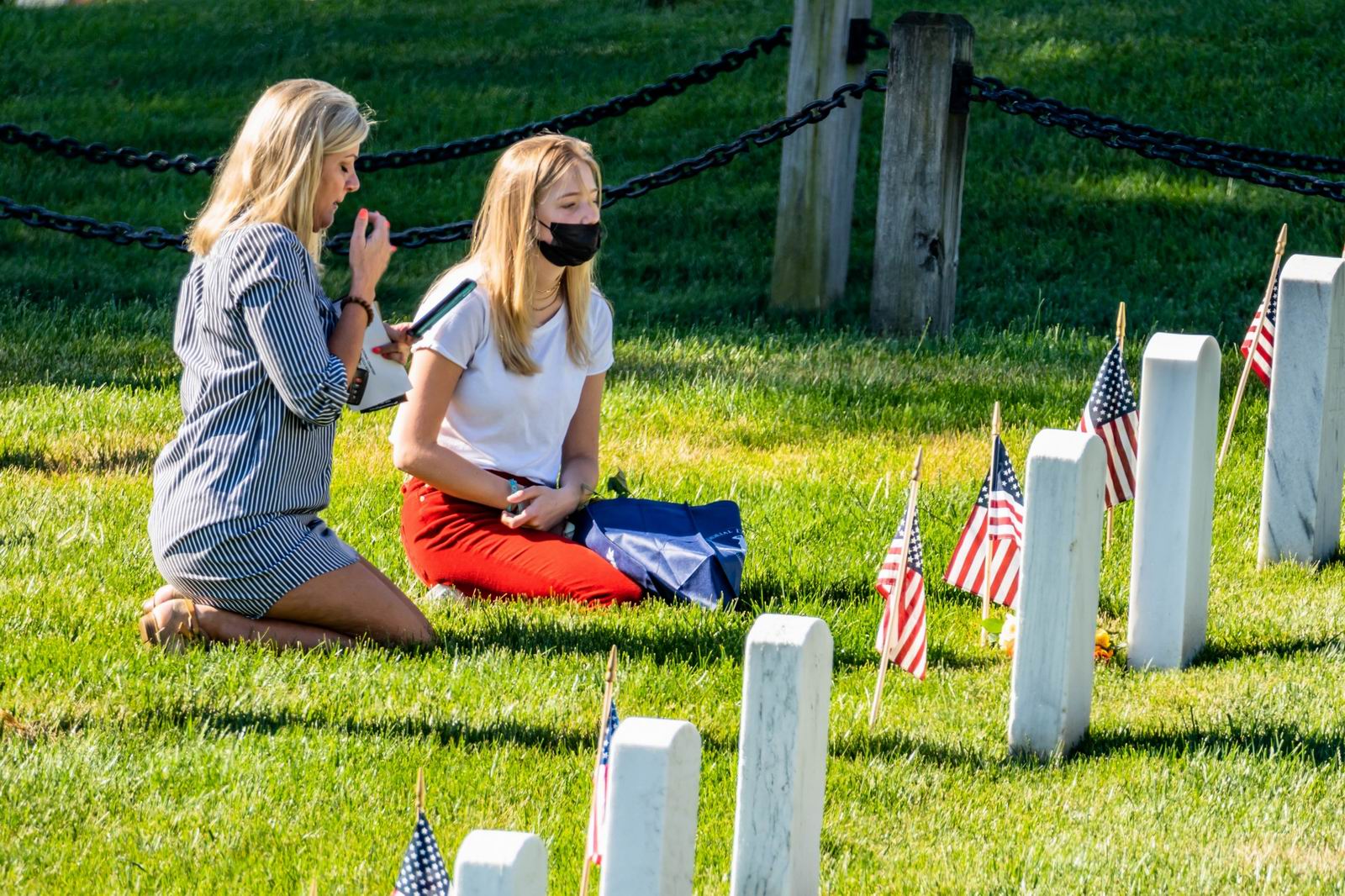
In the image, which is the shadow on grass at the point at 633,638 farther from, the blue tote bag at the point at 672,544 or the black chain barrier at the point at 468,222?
the black chain barrier at the point at 468,222

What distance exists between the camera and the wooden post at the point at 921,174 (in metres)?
8.00

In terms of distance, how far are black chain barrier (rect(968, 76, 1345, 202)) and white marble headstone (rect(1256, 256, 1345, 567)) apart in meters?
1.81

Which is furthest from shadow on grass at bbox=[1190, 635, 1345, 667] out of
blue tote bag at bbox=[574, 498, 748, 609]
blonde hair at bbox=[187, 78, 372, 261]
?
blonde hair at bbox=[187, 78, 372, 261]

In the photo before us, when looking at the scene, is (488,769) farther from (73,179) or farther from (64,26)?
(64,26)

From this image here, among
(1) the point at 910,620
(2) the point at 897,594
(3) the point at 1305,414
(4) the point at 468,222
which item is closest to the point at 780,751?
(2) the point at 897,594

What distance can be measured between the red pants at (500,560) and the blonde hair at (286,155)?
3.13 feet

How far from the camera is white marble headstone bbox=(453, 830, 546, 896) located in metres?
2.11

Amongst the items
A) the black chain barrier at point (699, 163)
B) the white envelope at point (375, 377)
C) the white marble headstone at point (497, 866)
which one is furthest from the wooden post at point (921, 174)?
the white marble headstone at point (497, 866)

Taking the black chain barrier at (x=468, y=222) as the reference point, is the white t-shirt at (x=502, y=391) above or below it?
below

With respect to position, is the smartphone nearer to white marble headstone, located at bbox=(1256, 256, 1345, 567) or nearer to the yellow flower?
the yellow flower

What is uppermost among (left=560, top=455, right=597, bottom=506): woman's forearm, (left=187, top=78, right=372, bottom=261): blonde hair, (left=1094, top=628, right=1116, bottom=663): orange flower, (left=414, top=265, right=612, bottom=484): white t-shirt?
(left=187, top=78, right=372, bottom=261): blonde hair

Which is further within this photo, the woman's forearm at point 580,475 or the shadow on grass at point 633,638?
the woman's forearm at point 580,475

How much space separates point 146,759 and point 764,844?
5.37 feet

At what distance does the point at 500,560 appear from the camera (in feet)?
17.0
